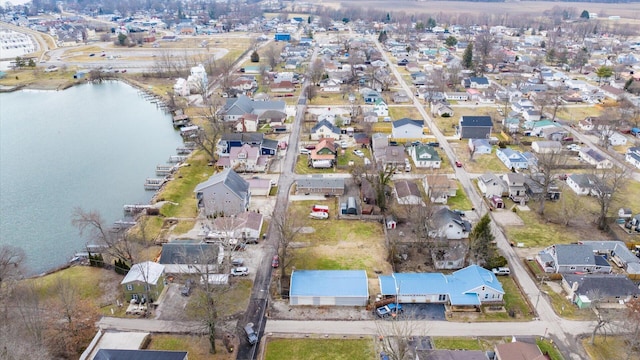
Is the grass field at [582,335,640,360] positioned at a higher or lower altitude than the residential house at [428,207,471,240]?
lower

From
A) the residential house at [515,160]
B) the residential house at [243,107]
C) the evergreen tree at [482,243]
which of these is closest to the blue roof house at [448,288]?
the evergreen tree at [482,243]

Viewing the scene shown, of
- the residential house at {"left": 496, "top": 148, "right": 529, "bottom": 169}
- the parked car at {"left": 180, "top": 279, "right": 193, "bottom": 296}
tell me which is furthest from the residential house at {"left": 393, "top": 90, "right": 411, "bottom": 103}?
the parked car at {"left": 180, "top": 279, "right": 193, "bottom": 296}

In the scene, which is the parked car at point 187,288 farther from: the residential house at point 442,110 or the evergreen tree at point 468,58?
the evergreen tree at point 468,58

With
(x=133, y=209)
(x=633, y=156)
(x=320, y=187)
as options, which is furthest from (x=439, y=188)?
(x=133, y=209)

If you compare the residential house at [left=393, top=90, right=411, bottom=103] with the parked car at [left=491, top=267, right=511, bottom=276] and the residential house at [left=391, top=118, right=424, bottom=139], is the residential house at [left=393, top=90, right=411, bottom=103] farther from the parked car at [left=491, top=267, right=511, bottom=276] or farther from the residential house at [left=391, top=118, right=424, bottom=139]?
the parked car at [left=491, top=267, right=511, bottom=276]

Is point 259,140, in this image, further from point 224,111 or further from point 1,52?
point 1,52

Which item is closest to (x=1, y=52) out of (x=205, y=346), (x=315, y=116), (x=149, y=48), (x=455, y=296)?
(x=149, y=48)

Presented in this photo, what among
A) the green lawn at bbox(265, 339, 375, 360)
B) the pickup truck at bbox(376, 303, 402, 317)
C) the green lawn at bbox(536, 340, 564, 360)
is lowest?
the green lawn at bbox(536, 340, 564, 360)
